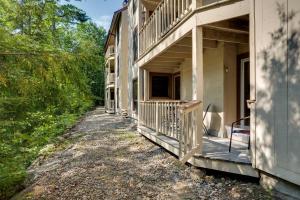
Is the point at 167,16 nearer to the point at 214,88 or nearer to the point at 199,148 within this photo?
the point at 214,88

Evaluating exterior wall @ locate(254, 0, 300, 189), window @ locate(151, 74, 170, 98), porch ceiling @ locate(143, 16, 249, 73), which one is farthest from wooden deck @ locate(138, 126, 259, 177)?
window @ locate(151, 74, 170, 98)

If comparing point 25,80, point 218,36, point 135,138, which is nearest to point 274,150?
point 218,36

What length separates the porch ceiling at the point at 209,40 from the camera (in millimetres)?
5523

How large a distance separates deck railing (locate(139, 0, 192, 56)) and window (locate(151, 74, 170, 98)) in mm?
2326

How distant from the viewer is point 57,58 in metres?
4.59

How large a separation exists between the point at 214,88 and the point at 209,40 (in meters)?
1.46

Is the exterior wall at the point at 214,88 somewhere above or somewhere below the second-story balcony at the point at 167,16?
below

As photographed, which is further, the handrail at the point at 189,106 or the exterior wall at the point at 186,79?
the exterior wall at the point at 186,79

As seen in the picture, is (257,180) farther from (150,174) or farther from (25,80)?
(25,80)

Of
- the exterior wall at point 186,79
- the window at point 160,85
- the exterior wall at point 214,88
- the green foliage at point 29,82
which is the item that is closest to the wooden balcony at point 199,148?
the exterior wall at point 214,88

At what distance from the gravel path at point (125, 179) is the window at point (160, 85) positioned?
517 centimetres

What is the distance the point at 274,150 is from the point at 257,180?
785 mm

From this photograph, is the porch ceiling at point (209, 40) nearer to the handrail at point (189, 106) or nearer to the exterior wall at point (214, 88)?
the exterior wall at point (214, 88)

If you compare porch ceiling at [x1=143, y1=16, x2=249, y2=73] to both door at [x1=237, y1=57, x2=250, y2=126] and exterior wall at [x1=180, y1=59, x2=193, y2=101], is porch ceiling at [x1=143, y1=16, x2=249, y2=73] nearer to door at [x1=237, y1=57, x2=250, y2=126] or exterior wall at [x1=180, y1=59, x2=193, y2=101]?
exterior wall at [x1=180, y1=59, x2=193, y2=101]
